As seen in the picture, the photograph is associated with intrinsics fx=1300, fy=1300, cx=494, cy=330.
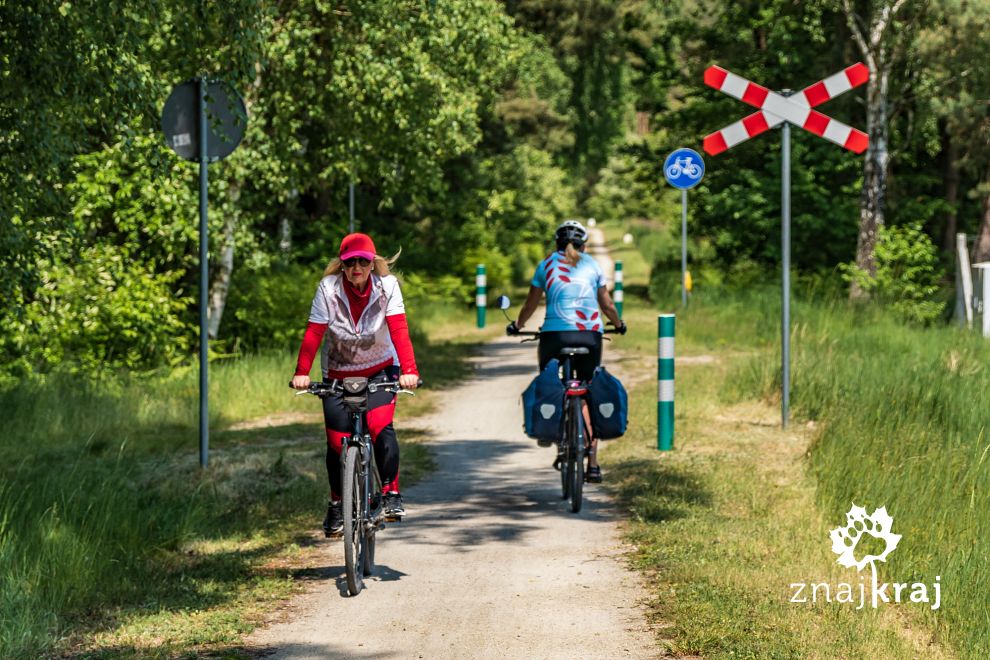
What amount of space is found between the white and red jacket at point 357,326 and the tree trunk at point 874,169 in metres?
18.3

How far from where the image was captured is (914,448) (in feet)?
29.3

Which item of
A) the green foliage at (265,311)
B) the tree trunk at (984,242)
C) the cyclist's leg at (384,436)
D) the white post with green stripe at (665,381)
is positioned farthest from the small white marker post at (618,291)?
the cyclist's leg at (384,436)

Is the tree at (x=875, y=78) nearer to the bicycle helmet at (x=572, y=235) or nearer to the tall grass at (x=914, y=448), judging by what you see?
the tall grass at (x=914, y=448)

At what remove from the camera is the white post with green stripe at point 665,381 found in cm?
1038

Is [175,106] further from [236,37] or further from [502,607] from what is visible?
[502,607]

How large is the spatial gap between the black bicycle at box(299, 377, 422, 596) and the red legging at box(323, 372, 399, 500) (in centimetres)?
5

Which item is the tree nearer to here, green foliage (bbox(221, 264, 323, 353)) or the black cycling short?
green foliage (bbox(221, 264, 323, 353))

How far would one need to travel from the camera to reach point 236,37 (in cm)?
867

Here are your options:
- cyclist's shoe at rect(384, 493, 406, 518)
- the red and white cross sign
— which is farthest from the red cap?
the red and white cross sign

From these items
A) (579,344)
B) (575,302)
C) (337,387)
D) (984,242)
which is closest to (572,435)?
(579,344)

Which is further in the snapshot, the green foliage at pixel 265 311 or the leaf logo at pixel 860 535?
the green foliage at pixel 265 311

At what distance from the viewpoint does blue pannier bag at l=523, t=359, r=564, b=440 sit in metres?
9.13

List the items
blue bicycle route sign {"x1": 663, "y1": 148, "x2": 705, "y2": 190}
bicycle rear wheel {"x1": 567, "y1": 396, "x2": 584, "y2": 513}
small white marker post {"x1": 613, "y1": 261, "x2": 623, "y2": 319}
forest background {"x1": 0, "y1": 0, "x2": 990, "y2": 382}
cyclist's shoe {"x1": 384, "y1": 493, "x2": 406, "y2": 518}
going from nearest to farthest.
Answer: cyclist's shoe {"x1": 384, "y1": 493, "x2": 406, "y2": 518} < bicycle rear wheel {"x1": 567, "y1": 396, "x2": 584, "y2": 513} < forest background {"x1": 0, "y1": 0, "x2": 990, "y2": 382} < blue bicycle route sign {"x1": 663, "y1": 148, "x2": 705, "y2": 190} < small white marker post {"x1": 613, "y1": 261, "x2": 623, "y2": 319}

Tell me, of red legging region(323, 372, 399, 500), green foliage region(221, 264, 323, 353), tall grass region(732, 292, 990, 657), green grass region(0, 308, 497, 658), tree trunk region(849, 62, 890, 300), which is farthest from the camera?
tree trunk region(849, 62, 890, 300)
